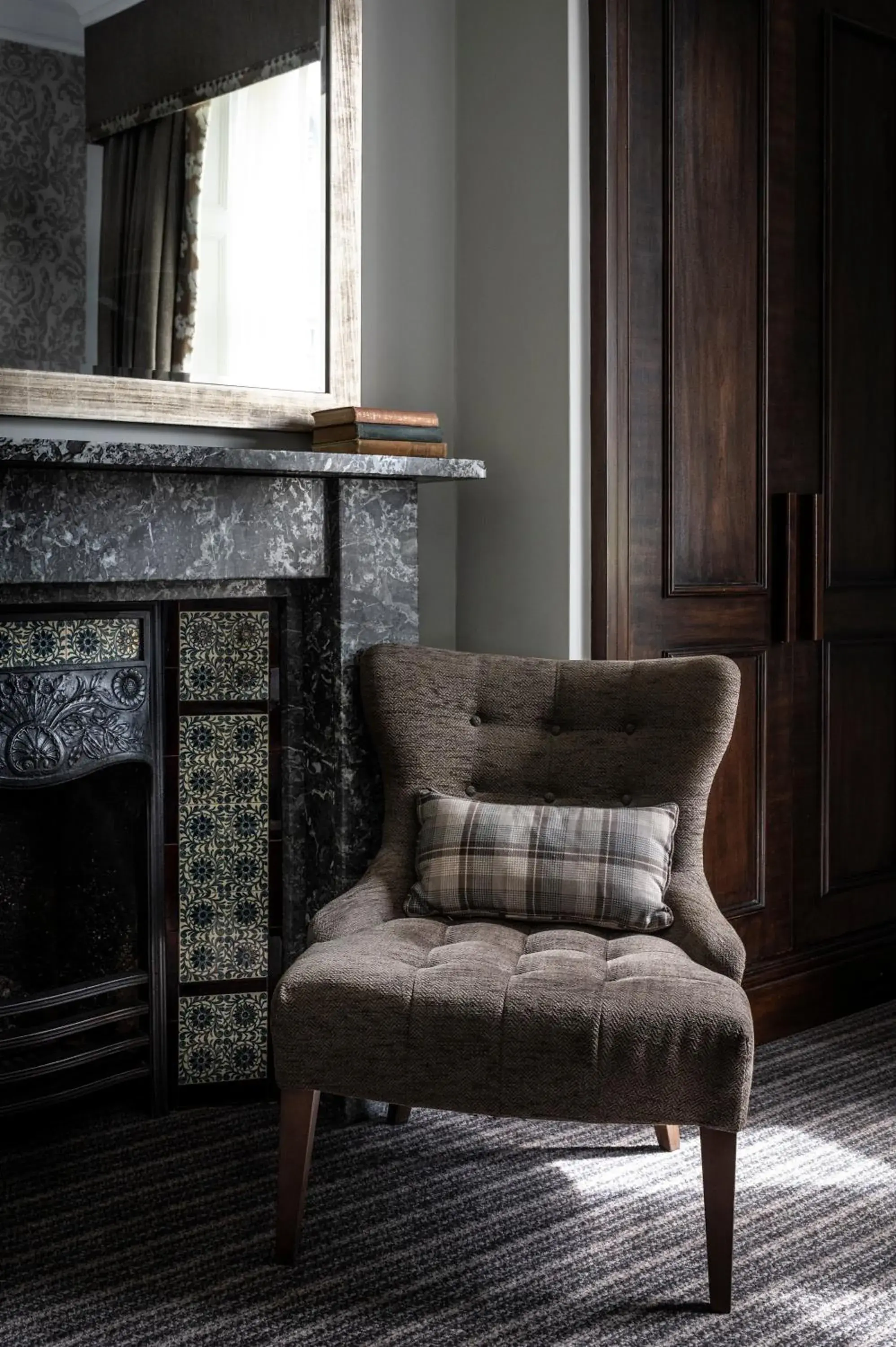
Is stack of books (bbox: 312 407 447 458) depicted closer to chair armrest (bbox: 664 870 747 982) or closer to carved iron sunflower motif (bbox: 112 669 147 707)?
carved iron sunflower motif (bbox: 112 669 147 707)

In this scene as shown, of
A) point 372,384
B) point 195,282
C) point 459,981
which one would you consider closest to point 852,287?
point 372,384

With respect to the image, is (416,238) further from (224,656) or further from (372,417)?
(224,656)

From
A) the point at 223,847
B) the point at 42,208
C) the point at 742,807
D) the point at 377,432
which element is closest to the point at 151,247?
the point at 42,208

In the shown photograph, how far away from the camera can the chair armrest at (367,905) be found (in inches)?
84.4

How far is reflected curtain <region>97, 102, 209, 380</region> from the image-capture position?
231cm

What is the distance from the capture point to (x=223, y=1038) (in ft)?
8.41

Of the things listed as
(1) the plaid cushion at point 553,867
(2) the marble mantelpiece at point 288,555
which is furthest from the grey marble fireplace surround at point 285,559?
(1) the plaid cushion at point 553,867

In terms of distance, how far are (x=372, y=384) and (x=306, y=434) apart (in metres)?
0.23

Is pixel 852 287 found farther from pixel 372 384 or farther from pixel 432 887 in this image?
pixel 432 887

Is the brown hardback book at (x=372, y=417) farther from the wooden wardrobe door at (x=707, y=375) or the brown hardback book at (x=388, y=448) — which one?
the wooden wardrobe door at (x=707, y=375)

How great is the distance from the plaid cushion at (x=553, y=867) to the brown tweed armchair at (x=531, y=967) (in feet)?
0.13

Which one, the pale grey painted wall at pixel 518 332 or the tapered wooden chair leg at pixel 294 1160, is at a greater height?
the pale grey painted wall at pixel 518 332

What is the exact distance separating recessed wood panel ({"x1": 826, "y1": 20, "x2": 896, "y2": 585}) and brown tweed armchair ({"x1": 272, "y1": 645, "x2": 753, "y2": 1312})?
95 cm

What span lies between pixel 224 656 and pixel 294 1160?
3.15 ft
